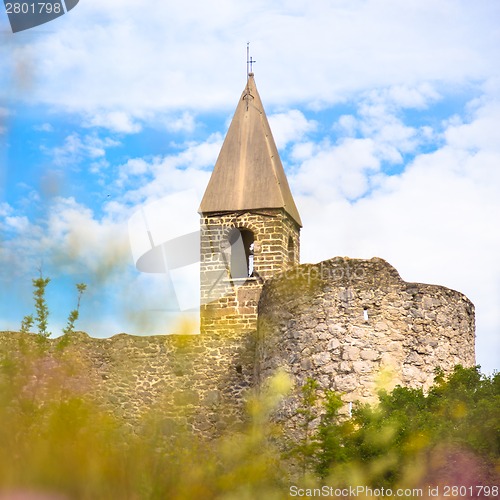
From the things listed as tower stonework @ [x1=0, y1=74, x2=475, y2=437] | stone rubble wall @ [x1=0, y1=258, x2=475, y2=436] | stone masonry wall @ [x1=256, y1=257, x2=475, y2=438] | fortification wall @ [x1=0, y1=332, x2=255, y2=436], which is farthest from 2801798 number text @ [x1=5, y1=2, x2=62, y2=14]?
fortification wall @ [x1=0, y1=332, x2=255, y2=436]

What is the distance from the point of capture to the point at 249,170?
22.2 m

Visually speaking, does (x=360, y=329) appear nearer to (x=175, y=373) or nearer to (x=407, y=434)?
(x=407, y=434)

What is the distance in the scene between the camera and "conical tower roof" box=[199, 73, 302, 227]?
21.7 metres

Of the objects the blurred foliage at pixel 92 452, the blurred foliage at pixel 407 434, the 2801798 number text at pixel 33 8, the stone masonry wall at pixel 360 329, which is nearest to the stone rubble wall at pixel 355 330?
the stone masonry wall at pixel 360 329

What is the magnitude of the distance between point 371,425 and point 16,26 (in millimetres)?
8939

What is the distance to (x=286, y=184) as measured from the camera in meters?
22.8

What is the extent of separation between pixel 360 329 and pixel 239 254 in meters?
7.61

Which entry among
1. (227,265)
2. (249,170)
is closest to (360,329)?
(227,265)

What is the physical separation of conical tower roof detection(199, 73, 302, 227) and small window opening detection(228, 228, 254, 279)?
682 mm

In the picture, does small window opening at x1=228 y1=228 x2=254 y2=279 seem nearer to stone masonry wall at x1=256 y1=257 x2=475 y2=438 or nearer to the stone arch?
the stone arch

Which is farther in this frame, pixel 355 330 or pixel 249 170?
pixel 249 170

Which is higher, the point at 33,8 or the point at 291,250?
the point at 291,250

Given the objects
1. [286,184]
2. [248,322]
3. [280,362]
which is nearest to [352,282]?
[280,362]

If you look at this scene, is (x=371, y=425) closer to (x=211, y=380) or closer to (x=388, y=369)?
(x=388, y=369)
